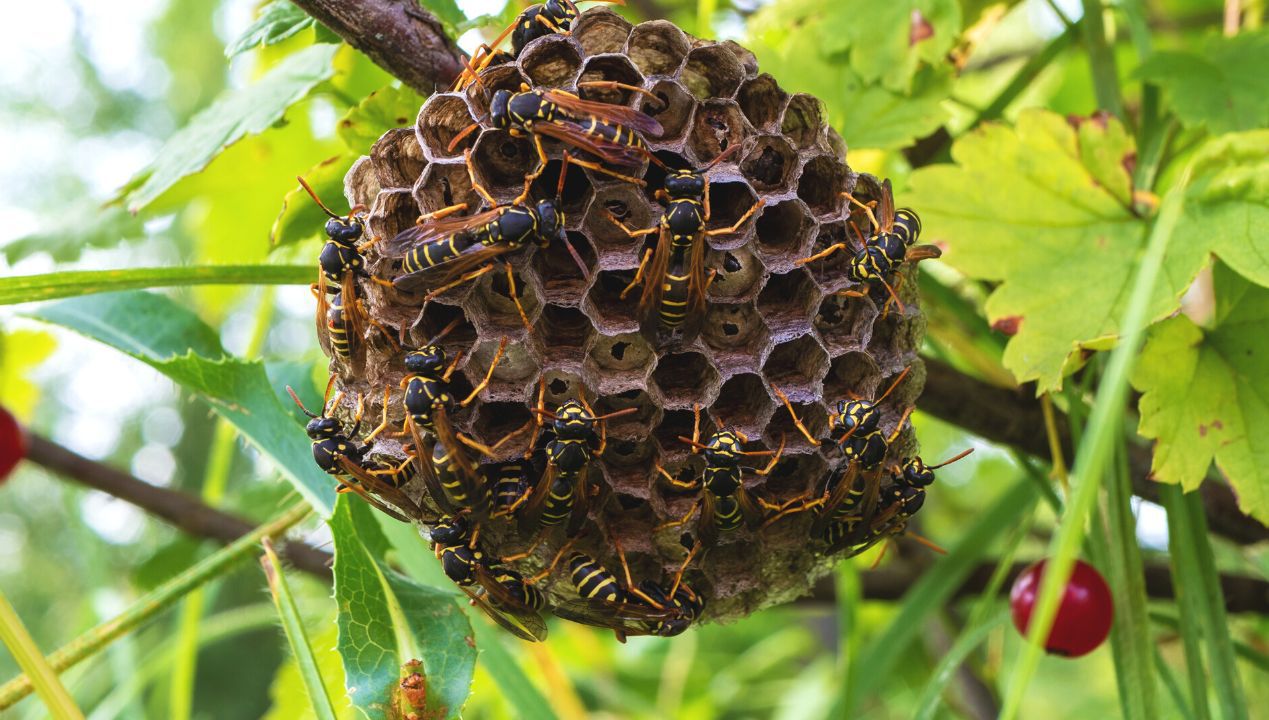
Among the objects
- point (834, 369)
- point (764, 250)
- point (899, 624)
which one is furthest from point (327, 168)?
point (899, 624)

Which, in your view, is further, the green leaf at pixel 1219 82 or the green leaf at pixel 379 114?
the green leaf at pixel 1219 82

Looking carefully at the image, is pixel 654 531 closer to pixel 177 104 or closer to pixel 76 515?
pixel 76 515

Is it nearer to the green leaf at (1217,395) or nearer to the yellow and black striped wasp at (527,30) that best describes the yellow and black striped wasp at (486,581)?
the yellow and black striped wasp at (527,30)

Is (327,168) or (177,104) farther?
(177,104)

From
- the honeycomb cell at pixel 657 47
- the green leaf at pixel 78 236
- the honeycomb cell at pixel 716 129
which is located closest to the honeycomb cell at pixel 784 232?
the honeycomb cell at pixel 716 129

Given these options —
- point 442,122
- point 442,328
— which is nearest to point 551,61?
point 442,122

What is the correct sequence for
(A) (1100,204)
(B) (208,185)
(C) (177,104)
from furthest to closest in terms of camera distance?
(C) (177,104), (B) (208,185), (A) (1100,204)
